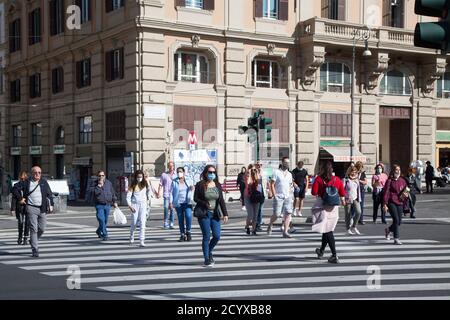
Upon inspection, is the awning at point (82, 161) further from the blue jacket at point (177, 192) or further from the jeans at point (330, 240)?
the jeans at point (330, 240)

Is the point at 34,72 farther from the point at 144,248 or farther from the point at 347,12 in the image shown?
the point at 144,248

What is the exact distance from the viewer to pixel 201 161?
31047 mm

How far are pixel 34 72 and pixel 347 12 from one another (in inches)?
751

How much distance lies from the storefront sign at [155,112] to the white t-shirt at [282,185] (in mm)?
14711

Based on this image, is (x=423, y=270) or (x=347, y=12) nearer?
(x=423, y=270)

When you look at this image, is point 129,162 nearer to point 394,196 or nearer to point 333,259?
point 394,196

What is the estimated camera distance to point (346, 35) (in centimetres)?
3491

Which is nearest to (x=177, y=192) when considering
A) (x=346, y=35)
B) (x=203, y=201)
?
(x=203, y=201)

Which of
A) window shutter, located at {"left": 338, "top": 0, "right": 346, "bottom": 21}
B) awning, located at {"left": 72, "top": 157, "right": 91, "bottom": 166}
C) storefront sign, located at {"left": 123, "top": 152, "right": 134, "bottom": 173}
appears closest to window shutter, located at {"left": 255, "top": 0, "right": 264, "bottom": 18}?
window shutter, located at {"left": 338, "top": 0, "right": 346, "bottom": 21}

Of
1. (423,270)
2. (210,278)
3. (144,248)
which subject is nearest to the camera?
(210,278)

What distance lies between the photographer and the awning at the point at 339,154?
35.1 meters

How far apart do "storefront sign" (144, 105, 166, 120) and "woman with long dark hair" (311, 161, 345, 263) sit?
18.8m

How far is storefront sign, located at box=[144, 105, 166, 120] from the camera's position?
29844mm
